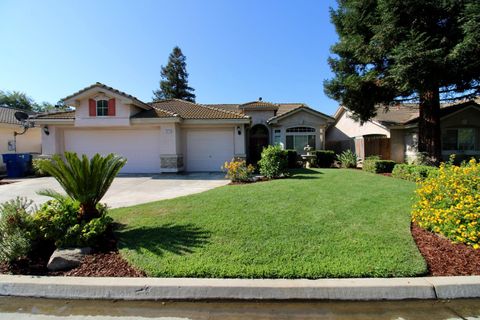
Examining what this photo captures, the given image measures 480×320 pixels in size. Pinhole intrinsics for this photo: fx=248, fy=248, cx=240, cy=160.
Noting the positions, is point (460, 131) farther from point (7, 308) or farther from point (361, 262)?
point (7, 308)

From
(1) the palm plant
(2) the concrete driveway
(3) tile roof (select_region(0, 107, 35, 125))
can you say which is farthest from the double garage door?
(1) the palm plant

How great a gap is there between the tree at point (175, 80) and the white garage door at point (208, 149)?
31.3m

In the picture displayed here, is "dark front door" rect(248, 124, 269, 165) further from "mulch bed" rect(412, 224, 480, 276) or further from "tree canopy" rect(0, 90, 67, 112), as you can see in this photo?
"tree canopy" rect(0, 90, 67, 112)

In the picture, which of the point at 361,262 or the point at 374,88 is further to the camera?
the point at 374,88

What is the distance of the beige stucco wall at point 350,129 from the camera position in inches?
703

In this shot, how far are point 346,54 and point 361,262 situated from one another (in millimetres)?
12751

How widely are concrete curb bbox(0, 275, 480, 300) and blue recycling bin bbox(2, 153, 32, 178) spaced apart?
14.3 metres

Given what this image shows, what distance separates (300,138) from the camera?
61.5ft

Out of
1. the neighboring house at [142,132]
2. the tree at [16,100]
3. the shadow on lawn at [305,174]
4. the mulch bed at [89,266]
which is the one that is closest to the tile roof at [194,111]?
the neighboring house at [142,132]

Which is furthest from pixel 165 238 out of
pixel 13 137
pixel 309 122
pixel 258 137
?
pixel 13 137

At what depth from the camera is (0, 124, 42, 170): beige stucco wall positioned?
16.9m

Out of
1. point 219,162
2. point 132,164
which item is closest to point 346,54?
point 219,162

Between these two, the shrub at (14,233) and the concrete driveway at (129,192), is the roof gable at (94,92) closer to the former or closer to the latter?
the concrete driveway at (129,192)

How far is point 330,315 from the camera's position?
2.70 metres
